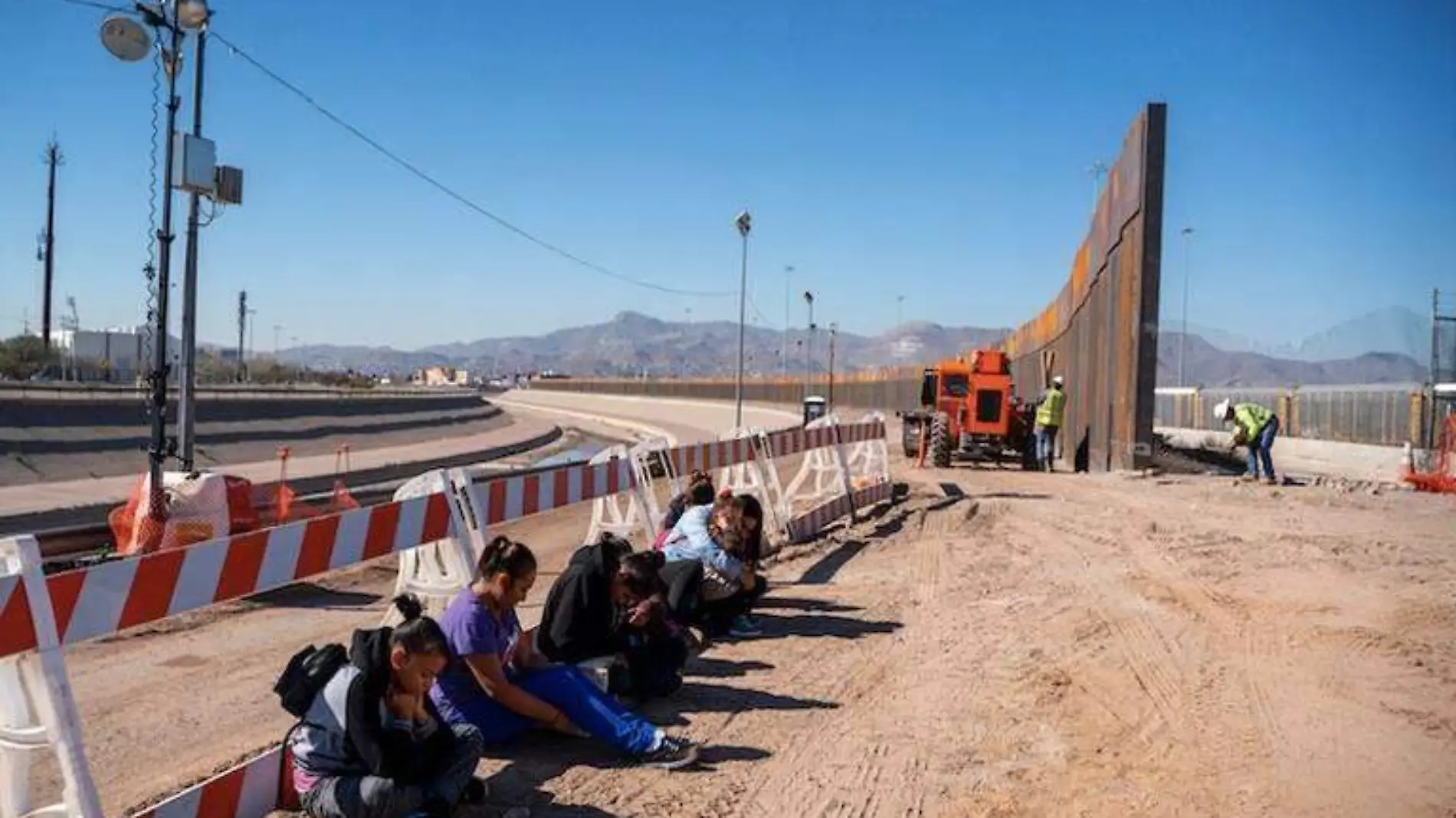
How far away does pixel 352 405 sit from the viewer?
149 feet

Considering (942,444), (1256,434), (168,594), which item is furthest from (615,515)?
(942,444)

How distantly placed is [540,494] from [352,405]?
39.6 m

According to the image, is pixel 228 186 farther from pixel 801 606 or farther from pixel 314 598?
pixel 801 606

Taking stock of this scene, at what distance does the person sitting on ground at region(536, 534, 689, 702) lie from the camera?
6680 millimetres

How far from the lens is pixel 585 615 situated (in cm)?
670

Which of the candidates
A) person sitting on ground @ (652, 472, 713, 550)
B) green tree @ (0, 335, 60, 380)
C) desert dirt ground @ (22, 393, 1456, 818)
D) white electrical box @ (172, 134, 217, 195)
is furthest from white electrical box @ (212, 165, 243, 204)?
green tree @ (0, 335, 60, 380)

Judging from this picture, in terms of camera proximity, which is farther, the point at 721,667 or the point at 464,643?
the point at 721,667

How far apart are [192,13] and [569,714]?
10307mm

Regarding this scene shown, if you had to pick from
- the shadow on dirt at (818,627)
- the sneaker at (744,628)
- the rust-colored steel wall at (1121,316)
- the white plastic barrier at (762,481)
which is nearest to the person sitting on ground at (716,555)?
the sneaker at (744,628)

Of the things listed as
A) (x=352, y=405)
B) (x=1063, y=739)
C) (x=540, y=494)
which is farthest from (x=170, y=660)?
(x=352, y=405)

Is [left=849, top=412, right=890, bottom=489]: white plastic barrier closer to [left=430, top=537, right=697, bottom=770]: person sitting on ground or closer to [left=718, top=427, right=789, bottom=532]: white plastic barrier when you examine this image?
[left=718, top=427, right=789, bottom=532]: white plastic barrier

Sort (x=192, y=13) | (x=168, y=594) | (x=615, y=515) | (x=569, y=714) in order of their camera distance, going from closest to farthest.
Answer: (x=168, y=594) < (x=569, y=714) < (x=615, y=515) < (x=192, y=13)

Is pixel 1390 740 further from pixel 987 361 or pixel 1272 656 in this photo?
pixel 987 361

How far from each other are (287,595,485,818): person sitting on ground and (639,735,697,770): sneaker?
3.80 ft
